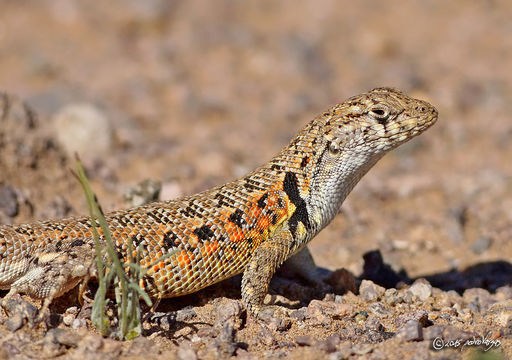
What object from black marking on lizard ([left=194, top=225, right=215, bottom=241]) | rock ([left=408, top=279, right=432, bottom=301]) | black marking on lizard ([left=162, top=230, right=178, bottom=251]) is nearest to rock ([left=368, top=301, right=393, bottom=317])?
rock ([left=408, top=279, right=432, bottom=301])

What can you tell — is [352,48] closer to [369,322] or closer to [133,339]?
[369,322]

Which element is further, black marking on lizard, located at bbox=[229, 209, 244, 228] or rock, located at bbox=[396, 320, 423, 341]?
black marking on lizard, located at bbox=[229, 209, 244, 228]

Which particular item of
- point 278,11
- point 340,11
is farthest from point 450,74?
point 278,11

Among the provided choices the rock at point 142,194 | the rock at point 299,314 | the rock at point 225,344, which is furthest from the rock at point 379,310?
the rock at point 142,194

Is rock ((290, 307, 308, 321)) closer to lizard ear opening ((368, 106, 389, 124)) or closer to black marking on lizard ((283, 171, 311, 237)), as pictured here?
black marking on lizard ((283, 171, 311, 237))

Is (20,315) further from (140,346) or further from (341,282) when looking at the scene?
(341,282)

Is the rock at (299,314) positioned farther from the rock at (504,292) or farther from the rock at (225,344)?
the rock at (504,292)
